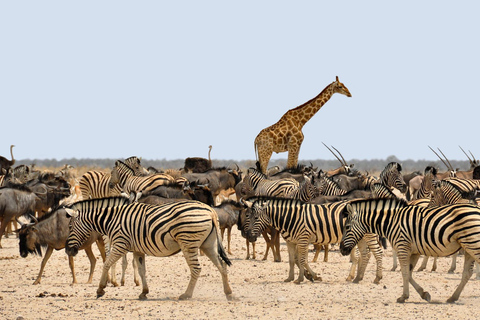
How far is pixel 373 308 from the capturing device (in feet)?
34.6

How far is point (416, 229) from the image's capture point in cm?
1077

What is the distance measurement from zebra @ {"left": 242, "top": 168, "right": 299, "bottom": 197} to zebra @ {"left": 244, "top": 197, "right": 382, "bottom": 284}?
208 inches

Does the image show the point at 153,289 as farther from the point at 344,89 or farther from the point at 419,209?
the point at 344,89

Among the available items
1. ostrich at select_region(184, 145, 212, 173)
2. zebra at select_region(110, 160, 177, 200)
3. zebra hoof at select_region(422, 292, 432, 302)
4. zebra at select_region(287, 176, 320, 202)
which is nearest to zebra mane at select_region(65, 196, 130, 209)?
zebra hoof at select_region(422, 292, 432, 302)

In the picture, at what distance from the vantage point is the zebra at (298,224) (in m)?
12.8

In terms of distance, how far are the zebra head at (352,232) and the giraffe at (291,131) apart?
39.7ft

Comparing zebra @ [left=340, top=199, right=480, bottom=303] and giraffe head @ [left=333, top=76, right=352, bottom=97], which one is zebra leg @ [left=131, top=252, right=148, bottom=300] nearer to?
zebra @ [left=340, top=199, right=480, bottom=303]

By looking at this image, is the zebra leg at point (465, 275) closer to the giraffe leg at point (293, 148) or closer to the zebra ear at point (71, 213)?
the zebra ear at point (71, 213)

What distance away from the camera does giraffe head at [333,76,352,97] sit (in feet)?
77.9

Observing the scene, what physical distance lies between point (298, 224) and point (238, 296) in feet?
6.03

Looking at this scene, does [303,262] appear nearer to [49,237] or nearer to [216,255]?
[216,255]

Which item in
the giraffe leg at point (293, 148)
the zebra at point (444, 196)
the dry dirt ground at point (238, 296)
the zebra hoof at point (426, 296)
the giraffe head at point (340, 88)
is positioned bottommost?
the dry dirt ground at point (238, 296)

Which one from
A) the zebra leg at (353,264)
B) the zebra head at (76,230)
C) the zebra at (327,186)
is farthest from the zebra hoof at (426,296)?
the zebra at (327,186)

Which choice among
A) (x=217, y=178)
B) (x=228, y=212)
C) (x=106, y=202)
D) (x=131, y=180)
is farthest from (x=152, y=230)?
(x=217, y=178)
